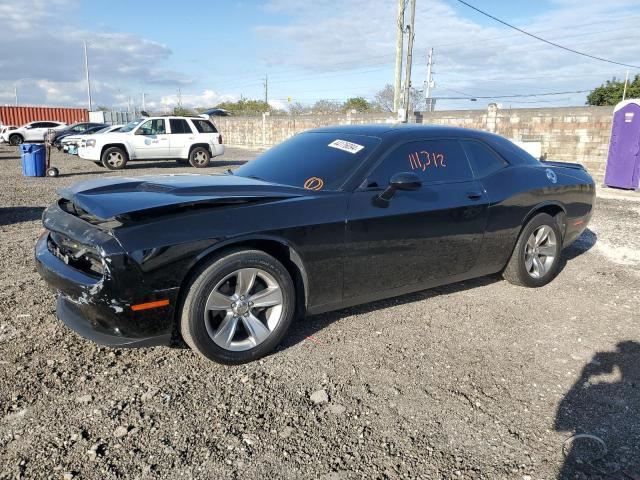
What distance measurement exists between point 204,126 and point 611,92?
104 feet

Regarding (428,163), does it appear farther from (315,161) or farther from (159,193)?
(159,193)

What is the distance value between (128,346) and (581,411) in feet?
8.61

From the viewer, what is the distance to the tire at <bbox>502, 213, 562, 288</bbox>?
4734 mm

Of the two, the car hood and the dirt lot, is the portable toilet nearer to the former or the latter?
the dirt lot

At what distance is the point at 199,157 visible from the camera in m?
17.3

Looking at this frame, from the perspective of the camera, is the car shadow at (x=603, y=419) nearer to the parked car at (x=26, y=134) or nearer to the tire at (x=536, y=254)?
the tire at (x=536, y=254)

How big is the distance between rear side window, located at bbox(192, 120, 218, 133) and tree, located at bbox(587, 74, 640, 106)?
28942mm

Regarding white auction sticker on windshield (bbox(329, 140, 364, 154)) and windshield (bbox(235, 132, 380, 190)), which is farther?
white auction sticker on windshield (bbox(329, 140, 364, 154))

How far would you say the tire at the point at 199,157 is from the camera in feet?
56.3

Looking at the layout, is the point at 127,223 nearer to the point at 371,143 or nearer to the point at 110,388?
the point at 110,388

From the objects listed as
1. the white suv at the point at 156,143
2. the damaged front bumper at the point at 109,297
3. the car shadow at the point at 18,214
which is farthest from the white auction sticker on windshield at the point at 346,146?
the white suv at the point at 156,143

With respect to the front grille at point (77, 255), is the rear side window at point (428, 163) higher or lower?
higher

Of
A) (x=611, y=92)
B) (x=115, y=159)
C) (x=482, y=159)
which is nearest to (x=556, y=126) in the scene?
(x=482, y=159)

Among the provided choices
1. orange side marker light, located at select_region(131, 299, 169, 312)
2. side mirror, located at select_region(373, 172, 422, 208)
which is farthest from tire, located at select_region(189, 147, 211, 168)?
orange side marker light, located at select_region(131, 299, 169, 312)
